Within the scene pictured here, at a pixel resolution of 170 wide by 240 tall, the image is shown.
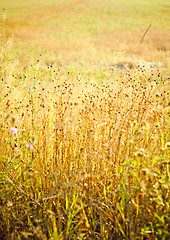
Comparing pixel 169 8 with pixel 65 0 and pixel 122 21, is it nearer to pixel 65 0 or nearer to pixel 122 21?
pixel 122 21

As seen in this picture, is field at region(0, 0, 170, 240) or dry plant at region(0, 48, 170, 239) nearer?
dry plant at region(0, 48, 170, 239)

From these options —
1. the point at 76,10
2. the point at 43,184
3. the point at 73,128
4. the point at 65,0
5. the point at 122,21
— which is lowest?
the point at 43,184

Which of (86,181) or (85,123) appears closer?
(86,181)

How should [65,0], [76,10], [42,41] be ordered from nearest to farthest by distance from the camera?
[42,41] < [76,10] < [65,0]

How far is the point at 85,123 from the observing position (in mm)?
2174

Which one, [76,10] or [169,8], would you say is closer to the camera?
[169,8]

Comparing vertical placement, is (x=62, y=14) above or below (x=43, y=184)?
above

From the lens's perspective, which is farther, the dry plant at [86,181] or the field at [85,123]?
the field at [85,123]

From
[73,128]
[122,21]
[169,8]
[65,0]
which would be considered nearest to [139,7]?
[169,8]

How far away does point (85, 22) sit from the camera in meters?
22.3

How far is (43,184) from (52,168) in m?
0.15

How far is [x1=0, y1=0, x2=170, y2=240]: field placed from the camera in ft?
4.85

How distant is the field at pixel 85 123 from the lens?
4.85ft

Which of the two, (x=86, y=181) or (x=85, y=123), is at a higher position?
(x=85, y=123)
